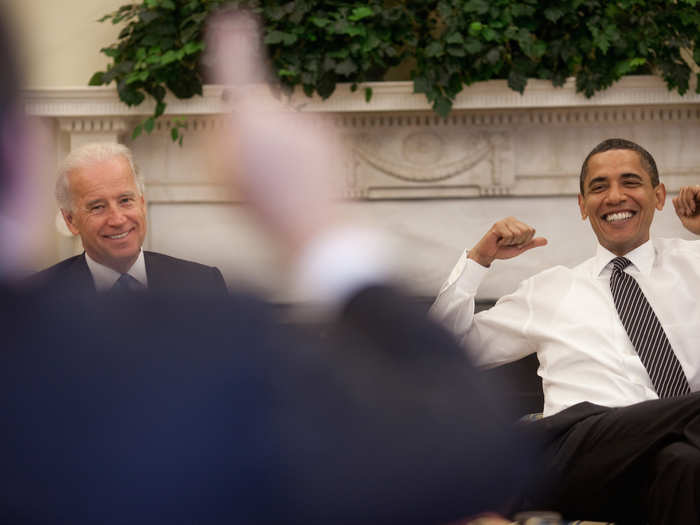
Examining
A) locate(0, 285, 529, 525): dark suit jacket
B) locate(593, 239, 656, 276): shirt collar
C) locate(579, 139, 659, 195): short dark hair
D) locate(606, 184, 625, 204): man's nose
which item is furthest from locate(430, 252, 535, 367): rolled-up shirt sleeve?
locate(0, 285, 529, 525): dark suit jacket

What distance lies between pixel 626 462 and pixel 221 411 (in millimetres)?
1164

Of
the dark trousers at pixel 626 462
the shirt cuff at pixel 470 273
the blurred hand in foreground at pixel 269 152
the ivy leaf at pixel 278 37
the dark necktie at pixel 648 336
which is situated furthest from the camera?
the ivy leaf at pixel 278 37

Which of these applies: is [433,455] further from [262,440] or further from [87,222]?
[87,222]

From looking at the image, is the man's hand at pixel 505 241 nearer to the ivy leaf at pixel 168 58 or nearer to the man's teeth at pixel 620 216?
the man's teeth at pixel 620 216

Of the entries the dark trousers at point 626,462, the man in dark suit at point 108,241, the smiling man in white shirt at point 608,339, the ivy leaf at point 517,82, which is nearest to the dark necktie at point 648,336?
the smiling man in white shirt at point 608,339

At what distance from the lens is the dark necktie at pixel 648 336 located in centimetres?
161

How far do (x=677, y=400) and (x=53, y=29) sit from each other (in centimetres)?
131

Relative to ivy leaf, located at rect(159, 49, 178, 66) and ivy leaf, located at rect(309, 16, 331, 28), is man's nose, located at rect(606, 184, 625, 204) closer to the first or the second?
ivy leaf, located at rect(309, 16, 331, 28)

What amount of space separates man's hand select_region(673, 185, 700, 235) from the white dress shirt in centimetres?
6

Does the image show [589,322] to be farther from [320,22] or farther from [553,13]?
[320,22]

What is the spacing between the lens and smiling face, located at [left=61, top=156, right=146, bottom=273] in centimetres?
71

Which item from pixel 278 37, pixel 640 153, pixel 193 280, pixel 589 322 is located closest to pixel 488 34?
pixel 278 37

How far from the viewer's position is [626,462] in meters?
1.35

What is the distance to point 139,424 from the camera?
40 centimetres
